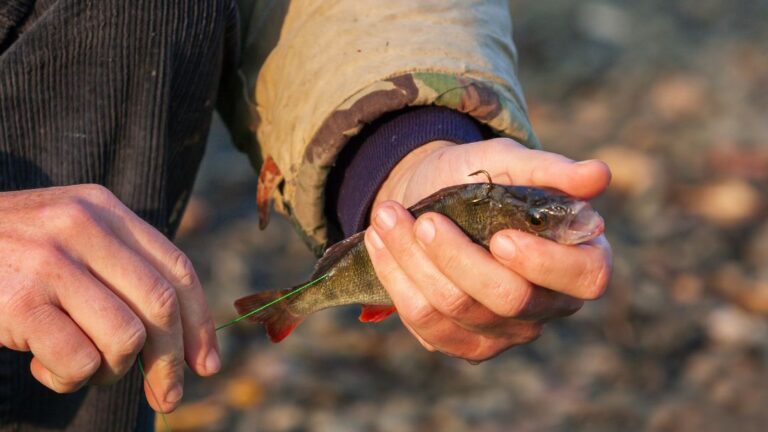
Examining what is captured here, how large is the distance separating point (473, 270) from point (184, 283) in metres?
0.72

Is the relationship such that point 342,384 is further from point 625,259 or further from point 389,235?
point 389,235

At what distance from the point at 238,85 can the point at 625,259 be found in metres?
4.65

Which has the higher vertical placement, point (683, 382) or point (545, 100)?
point (683, 382)

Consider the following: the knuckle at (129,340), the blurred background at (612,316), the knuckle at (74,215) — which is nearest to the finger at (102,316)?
the knuckle at (129,340)

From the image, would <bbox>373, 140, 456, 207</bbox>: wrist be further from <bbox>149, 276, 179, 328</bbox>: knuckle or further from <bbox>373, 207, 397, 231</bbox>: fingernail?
<bbox>149, 276, 179, 328</bbox>: knuckle

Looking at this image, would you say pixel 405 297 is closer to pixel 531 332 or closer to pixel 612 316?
pixel 531 332

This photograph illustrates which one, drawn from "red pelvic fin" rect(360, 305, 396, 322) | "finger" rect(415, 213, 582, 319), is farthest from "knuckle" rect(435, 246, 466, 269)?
"red pelvic fin" rect(360, 305, 396, 322)

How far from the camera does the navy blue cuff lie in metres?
3.07

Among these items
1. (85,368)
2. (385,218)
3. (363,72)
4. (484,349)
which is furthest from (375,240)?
(85,368)

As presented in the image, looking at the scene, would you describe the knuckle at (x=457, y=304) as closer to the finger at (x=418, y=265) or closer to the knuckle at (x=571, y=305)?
the finger at (x=418, y=265)

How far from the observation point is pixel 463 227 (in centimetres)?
270

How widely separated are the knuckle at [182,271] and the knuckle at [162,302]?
47 millimetres

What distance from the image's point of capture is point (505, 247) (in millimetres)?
2562

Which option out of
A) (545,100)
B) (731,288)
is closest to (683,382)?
(731,288)
